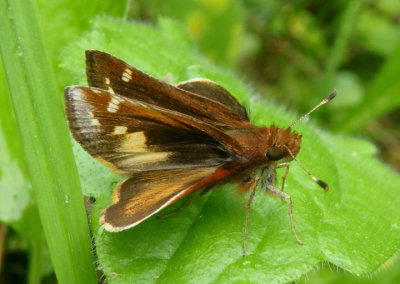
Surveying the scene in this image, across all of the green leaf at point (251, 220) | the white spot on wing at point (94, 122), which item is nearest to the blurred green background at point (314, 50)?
the green leaf at point (251, 220)

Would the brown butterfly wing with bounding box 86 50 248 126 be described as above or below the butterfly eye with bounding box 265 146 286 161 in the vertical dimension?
above

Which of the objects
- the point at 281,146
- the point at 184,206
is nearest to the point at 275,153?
the point at 281,146

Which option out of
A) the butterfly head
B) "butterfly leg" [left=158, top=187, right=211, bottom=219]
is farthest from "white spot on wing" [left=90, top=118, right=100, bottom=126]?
the butterfly head

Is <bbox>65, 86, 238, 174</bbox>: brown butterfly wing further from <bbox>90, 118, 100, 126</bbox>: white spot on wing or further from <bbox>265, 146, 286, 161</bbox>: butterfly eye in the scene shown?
<bbox>265, 146, 286, 161</bbox>: butterfly eye

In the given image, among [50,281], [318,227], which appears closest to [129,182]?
[318,227]

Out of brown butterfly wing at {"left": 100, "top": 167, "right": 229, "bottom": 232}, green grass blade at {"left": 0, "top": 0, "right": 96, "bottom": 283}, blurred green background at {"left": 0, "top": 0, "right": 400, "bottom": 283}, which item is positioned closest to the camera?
brown butterfly wing at {"left": 100, "top": 167, "right": 229, "bottom": 232}

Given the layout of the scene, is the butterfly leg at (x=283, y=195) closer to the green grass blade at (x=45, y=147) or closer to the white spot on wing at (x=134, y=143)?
the white spot on wing at (x=134, y=143)

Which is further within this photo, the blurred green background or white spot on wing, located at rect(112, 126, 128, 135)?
the blurred green background
